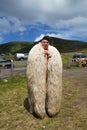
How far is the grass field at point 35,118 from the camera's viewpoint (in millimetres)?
10719

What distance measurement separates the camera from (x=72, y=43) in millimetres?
182000

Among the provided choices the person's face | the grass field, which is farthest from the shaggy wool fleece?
the grass field

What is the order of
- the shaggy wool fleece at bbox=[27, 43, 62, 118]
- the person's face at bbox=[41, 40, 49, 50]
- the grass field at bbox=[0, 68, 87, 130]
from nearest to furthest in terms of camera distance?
the grass field at bbox=[0, 68, 87, 130] → the shaggy wool fleece at bbox=[27, 43, 62, 118] → the person's face at bbox=[41, 40, 49, 50]

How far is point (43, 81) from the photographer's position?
11.2 metres

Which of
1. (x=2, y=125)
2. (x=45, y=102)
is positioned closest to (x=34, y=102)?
(x=45, y=102)

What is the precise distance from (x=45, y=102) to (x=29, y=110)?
71 cm

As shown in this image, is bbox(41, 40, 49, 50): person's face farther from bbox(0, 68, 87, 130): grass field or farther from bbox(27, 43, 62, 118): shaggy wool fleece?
bbox(0, 68, 87, 130): grass field

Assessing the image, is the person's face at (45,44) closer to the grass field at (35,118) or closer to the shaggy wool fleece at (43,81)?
the shaggy wool fleece at (43,81)

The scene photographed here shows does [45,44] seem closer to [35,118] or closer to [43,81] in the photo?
[43,81]

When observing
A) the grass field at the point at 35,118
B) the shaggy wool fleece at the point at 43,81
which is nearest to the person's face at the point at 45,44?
the shaggy wool fleece at the point at 43,81

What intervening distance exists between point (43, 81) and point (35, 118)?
126 cm

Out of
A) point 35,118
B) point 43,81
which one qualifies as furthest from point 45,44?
point 35,118

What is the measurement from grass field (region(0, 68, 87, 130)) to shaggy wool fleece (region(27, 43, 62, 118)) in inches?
15.1

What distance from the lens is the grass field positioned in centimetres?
1072
